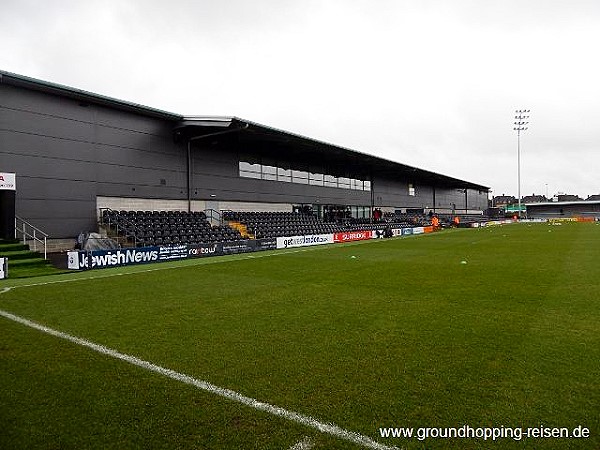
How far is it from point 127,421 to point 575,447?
13.8 feet

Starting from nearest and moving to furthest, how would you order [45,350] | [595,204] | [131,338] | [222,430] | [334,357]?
1. [222,430]
2. [334,357]
3. [45,350]
4. [131,338]
5. [595,204]

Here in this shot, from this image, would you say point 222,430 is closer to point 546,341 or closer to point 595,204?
point 546,341

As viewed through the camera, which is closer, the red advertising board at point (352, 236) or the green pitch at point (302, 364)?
the green pitch at point (302, 364)

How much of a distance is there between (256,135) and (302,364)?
27534mm

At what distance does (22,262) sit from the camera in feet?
55.9

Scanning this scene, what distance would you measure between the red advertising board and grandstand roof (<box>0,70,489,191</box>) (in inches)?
336

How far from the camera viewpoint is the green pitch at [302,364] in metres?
3.85

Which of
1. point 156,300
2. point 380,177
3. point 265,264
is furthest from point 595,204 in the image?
point 156,300

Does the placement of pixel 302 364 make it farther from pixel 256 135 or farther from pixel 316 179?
pixel 316 179

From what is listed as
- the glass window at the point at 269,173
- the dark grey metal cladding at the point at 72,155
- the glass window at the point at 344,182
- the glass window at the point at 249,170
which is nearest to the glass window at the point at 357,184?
the glass window at the point at 344,182

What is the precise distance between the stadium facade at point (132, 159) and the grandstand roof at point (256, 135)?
75mm

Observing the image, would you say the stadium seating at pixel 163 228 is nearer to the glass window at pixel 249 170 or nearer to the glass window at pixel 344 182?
the glass window at pixel 249 170

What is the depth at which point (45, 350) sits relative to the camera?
247 inches

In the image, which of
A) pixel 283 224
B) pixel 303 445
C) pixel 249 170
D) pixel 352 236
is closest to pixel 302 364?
pixel 303 445
